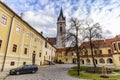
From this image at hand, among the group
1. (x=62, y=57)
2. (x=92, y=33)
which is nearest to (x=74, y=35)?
(x=92, y=33)

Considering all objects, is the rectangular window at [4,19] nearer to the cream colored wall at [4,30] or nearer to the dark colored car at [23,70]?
the cream colored wall at [4,30]

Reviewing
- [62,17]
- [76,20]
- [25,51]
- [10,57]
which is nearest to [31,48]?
[25,51]

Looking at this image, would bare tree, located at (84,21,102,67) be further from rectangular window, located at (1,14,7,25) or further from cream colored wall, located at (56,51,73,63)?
cream colored wall, located at (56,51,73,63)

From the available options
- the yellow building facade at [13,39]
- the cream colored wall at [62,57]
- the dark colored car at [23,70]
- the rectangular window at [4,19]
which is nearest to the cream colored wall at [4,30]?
the yellow building facade at [13,39]

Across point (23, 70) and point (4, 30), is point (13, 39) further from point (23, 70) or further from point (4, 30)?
point (23, 70)

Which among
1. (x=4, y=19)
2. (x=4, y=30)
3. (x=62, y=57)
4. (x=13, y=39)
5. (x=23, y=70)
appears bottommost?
(x=23, y=70)

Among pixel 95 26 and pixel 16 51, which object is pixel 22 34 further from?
pixel 95 26

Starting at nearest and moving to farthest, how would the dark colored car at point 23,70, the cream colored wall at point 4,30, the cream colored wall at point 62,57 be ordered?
the dark colored car at point 23,70 < the cream colored wall at point 4,30 < the cream colored wall at point 62,57

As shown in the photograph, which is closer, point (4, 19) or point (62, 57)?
point (4, 19)

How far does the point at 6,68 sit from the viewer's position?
17969 millimetres

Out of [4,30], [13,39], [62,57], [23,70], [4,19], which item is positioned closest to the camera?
[23,70]

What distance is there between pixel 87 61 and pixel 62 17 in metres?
46.5

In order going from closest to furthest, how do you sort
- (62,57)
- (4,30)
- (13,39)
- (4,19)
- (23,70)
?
(23,70) → (4,30) → (4,19) → (13,39) → (62,57)

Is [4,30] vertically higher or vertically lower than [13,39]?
higher
